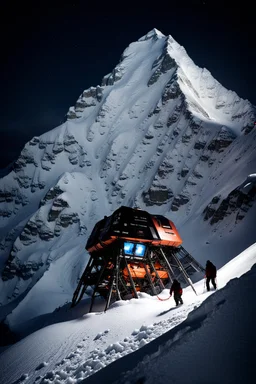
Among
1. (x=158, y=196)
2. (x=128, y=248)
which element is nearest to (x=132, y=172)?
(x=158, y=196)

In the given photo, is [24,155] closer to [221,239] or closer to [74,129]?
[74,129]

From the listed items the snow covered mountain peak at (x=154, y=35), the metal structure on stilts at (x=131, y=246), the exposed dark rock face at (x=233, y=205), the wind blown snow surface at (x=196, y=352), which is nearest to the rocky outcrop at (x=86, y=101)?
the snow covered mountain peak at (x=154, y=35)

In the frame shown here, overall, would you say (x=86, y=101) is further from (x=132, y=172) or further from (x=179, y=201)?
(x=179, y=201)

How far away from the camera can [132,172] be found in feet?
343

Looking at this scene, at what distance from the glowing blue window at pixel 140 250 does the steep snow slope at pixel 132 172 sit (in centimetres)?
2451

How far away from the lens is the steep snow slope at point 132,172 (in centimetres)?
6072

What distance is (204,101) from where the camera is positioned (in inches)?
4596

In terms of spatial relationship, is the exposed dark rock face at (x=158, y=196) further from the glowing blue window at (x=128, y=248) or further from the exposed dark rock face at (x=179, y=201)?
the glowing blue window at (x=128, y=248)

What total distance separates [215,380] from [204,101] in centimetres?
12506

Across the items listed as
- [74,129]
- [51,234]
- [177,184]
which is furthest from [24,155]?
[177,184]

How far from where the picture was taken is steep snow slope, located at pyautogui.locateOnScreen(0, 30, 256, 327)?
60719mm

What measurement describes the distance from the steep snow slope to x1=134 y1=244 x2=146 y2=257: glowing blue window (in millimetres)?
24507

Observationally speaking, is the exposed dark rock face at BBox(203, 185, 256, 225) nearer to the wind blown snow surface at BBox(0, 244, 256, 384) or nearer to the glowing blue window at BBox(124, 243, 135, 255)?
the glowing blue window at BBox(124, 243, 135, 255)

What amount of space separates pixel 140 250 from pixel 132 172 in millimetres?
83132
